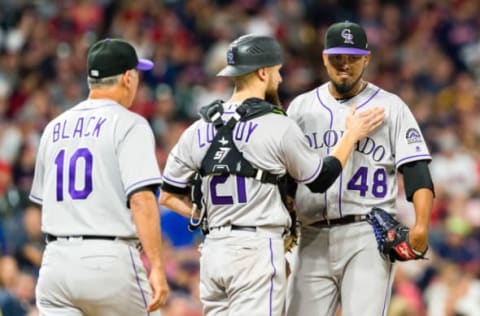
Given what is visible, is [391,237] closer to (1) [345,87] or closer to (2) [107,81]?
(1) [345,87]

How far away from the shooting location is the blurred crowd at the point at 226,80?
10594 millimetres

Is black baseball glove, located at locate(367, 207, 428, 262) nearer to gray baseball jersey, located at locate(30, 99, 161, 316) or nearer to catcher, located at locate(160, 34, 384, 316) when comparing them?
catcher, located at locate(160, 34, 384, 316)

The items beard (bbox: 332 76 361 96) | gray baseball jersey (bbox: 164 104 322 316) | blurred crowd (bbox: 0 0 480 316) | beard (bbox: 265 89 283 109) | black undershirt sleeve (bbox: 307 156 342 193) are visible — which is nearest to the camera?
gray baseball jersey (bbox: 164 104 322 316)

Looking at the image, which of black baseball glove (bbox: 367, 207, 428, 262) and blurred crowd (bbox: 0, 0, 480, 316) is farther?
blurred crowd (bbox: 0, 0, 480, 316)

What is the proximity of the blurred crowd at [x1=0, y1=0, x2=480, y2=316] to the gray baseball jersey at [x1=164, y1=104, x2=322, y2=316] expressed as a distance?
400 centimetres

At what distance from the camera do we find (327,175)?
5641mm

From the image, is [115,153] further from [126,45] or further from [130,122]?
[126,45]

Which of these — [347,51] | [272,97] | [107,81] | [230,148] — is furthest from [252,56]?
[107,81]

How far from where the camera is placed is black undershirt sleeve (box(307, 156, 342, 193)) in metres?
5.64

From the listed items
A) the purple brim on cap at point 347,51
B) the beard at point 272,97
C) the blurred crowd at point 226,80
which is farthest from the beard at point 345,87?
the blurred crowd at point 226,80

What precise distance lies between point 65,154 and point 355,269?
1.66 meters

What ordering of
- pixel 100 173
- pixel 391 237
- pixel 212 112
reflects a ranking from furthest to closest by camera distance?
pixel 391 237 → pixel 212 112 → pixel 100 173

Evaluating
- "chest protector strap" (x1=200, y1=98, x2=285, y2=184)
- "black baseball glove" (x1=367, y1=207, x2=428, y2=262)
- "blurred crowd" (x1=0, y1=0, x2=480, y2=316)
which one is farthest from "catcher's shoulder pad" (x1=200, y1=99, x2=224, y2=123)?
"blurred crowd" (x1=0, y1=0, x2=480, y2=316)

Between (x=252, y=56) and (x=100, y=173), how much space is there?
0.98 metres
